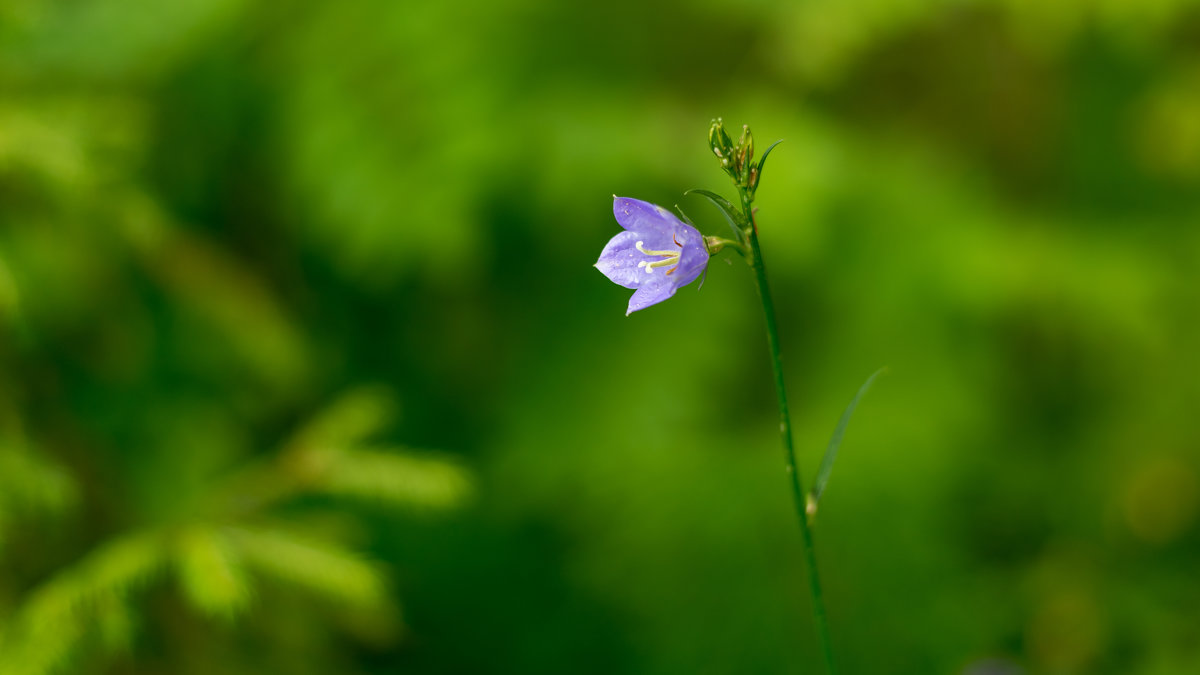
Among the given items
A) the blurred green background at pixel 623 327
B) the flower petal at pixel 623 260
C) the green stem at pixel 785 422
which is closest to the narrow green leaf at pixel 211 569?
the blurred green background at pixel 623 327

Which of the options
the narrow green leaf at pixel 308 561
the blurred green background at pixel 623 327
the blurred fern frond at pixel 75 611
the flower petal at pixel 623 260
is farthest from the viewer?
the blurred green background at pixel 623 327

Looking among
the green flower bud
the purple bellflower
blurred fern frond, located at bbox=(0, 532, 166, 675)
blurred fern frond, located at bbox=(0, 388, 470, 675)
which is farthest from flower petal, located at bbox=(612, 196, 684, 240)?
blurred fern frond, located at bbox=(0, 532, 166, 675)

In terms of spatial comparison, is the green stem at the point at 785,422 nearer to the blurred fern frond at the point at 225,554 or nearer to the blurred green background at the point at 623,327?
the blurred fern frond at the point at 225,554

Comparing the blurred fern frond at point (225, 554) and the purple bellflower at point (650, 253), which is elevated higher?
the purple bellflower at point (650, 253)

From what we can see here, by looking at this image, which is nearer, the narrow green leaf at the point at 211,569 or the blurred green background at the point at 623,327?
the narrow green leaf at the point at 211,569

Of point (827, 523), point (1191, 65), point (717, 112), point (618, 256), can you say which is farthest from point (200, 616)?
point (1191, 65)
